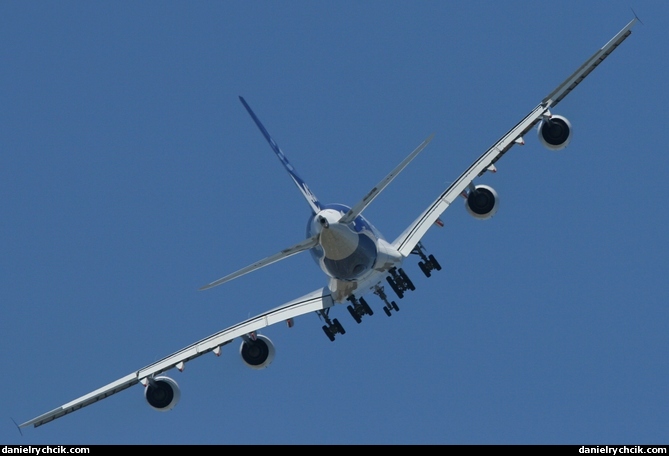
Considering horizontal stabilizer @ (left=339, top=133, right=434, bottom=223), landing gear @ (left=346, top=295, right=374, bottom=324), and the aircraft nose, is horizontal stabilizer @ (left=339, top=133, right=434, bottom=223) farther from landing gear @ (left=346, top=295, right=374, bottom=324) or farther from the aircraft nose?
landing gear @ (left=346, top=295, right=374, bottom=324)

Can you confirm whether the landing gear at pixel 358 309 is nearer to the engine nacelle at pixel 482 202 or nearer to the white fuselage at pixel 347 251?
the white fuselage at pixel 347 251

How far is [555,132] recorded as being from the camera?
7200 centimetres

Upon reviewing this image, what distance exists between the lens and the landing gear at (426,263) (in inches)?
2936

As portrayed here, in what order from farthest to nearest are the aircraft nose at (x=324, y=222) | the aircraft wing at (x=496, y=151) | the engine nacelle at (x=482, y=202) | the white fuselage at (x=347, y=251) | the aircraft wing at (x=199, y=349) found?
the engine nacelle at (x=482, y=202) → the aircraft wing at (x=199, y=349) → the aircraft wing at (x=496, y=151) → the white fuselage at (x=347, y=251) → the aircraft nose at (x=324, y=222)

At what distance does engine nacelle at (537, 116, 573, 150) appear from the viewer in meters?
71.9

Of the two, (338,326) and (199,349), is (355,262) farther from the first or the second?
(199,349)

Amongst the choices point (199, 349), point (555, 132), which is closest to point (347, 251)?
point (199, 349)

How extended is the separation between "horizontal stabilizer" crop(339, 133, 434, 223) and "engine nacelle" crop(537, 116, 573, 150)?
37.1ft

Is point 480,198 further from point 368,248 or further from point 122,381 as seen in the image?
point 122,381

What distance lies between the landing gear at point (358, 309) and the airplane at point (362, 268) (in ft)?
0.15

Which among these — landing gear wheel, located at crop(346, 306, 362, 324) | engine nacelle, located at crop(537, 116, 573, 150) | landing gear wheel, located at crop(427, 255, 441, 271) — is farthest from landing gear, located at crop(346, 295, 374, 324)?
engine nacelle, located at crop(537, 116, 573, 150)

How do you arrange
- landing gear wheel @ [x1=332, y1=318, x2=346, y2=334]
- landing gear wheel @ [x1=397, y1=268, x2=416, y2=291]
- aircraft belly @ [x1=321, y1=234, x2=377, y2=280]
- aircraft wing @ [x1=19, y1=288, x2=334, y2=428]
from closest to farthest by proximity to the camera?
aircraft belly @ [x1=321, y1=234, x2=377, y2=280] → aircraft wing @ [x1=19, y1=288, x2=334, y2=428] → landing gear wheel @ [x1=332, y1=318, x2=346, y2=334] → landing gear wheel @ [x1=397, y1=268, x2=416, y2=291]

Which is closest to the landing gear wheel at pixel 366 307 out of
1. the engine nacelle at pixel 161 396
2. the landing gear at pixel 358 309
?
the landing gear at pixel 358 309

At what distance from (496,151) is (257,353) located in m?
14.5
